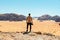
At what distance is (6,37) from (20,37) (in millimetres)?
1063

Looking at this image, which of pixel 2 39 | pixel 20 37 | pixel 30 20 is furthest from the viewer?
pixel 30 20

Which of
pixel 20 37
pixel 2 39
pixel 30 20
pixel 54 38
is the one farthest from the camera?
pixel 30 20

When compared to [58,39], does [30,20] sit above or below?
above

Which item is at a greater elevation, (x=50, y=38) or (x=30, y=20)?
(x=30, y=20)

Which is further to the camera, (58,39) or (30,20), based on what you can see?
(30,20)

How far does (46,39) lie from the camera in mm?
16234

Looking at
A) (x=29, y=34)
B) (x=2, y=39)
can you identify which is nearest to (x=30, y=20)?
(x=29, y=34)

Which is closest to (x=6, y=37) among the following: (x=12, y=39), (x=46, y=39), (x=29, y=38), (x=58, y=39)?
(x=12, y=39)

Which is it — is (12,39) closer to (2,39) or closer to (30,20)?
(2,39)

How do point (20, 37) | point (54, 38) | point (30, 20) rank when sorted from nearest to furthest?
point (20, 37)
point (54, 38)
point (30, 20)

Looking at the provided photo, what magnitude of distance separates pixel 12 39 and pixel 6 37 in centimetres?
52

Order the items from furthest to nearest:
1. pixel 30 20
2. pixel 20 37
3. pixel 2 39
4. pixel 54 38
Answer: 1. pixel 30 20
2. pixel 54 38
3. pixel 20 37
4. pixel 2 39

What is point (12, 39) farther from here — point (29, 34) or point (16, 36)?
point (29, 34)

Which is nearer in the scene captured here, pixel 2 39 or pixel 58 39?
pixel 2 39
